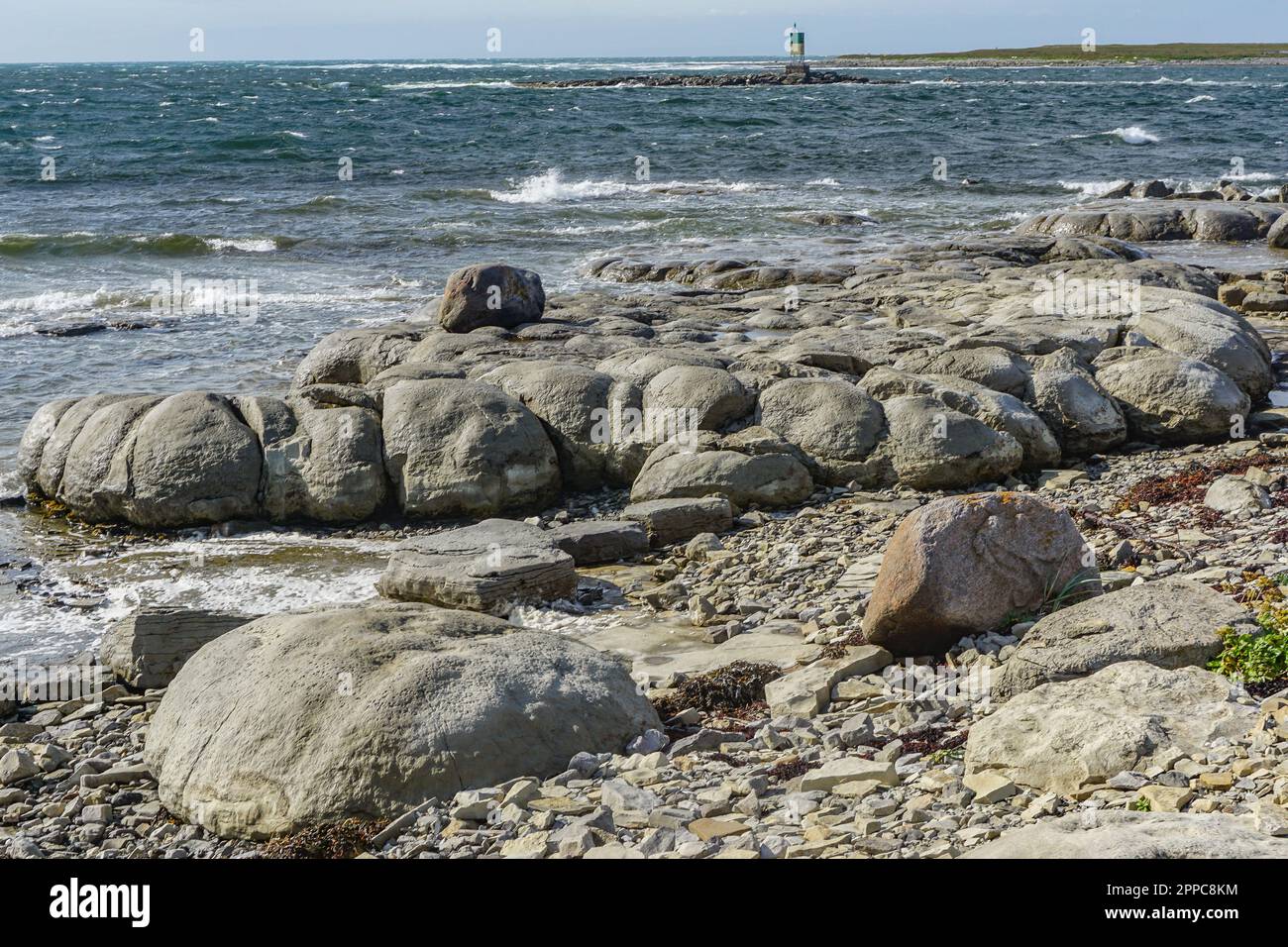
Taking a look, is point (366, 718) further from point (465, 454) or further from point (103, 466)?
point (103, 466)

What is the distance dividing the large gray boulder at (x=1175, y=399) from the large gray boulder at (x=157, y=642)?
9944mm

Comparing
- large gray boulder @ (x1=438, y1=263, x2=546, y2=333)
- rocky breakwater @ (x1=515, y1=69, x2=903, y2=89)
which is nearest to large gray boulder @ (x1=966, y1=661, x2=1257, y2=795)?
large gray boulder @ (x1=438, y1=263, x2=546, y2=333)

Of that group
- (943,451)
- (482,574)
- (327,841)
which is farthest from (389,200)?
(327,841)

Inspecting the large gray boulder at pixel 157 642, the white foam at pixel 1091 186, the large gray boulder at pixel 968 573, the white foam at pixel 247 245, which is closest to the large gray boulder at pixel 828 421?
the large gray boulder at pixel 968 573

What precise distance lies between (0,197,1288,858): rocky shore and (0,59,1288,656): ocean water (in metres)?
1.59

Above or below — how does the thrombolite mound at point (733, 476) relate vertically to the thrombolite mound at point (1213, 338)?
below

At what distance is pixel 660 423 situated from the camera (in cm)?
1326

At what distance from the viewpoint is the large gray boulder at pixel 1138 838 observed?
4301mm

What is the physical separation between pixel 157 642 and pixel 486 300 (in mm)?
8948

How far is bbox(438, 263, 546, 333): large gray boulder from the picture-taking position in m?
17.1

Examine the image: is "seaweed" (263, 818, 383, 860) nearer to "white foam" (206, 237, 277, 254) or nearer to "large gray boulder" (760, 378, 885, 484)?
"large gray boulder" (760, 378, 885, 484)

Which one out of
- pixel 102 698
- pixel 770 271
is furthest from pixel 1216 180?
pixel 102 698

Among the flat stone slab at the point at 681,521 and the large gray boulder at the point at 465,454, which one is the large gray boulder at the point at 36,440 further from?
the flat stone slab at the point at 681,521
